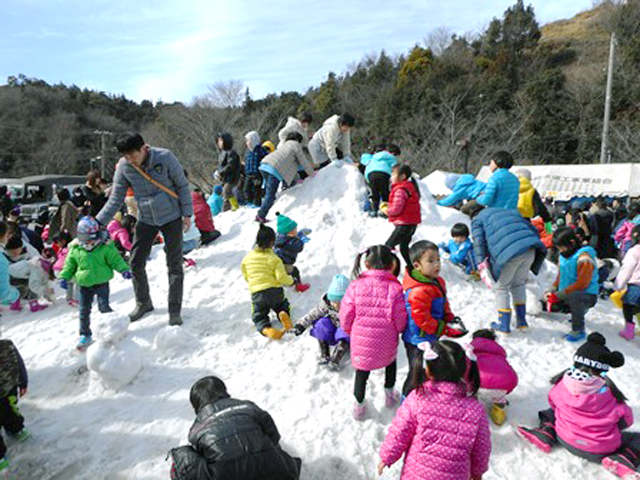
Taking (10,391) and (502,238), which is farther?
(502,238)

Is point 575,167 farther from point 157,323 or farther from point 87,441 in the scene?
point 87,441

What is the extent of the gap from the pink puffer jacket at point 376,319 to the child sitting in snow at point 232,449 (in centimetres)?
96

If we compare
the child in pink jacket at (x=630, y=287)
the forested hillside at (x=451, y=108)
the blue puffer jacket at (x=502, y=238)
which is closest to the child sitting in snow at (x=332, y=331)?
the blue puffer jacket at (x=502, y=238)

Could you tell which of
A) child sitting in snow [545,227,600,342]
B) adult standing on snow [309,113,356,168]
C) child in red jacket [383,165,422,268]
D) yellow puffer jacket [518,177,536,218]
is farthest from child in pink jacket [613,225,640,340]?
adult standing on snow [309,113,356,168]

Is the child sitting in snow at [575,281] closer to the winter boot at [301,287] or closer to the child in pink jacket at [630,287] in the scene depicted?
the child in pink jacket at [630,287]

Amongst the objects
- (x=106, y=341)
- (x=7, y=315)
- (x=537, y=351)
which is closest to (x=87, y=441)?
(x=106, y=341)

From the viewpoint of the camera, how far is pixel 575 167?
611 inches

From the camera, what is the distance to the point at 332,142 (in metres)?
7.71

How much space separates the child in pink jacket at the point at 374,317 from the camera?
3074 millimetres

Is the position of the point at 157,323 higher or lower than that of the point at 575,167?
lower

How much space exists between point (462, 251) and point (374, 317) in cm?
331

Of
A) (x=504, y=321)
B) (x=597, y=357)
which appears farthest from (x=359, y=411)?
(x=504, y=321)

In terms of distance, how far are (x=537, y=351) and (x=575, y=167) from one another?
14.4 meters

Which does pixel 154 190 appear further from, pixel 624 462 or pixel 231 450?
pixel 624 462
